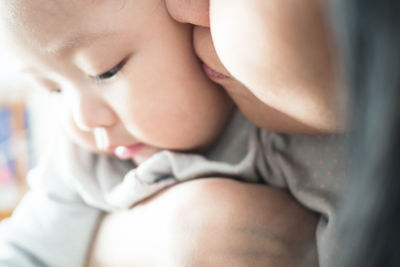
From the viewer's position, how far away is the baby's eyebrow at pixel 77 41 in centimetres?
40

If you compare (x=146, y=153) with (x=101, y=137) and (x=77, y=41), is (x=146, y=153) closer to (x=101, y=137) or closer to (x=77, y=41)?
(x=101, y=137)

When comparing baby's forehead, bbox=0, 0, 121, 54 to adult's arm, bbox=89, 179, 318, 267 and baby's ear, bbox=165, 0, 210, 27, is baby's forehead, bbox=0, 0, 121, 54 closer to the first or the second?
baby's ear, bbox=165, 0, 210, 27

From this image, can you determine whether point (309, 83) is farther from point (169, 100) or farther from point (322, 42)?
point (169, 100)

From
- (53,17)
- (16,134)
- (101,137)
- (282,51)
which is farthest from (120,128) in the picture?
(16,134)

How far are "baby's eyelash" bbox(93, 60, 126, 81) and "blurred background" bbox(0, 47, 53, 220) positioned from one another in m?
1.16

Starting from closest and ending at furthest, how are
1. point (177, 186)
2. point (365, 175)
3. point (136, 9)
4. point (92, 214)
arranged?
point (365, 175), point (136, 9), point (177, 186), point (92, 214)

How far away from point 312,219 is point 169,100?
0.20 meters

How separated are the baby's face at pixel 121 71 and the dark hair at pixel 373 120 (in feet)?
0.72

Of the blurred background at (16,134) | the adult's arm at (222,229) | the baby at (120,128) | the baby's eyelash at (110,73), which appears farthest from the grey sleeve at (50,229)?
the blurred background at (16,134)

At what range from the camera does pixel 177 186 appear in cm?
51

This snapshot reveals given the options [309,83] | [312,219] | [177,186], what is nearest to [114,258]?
[177,186]

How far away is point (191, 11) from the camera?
382 mm

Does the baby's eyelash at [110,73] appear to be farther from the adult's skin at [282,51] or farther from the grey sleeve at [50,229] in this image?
the grey sleeve at [50,229]

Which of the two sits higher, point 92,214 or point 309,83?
point 309,83
